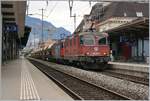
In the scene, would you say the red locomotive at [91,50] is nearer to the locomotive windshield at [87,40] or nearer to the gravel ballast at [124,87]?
the locomotive windshield at [87,40]

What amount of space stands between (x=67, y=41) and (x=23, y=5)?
8.36 m

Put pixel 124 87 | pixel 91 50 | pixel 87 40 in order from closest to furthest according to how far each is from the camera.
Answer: pixel 124 87 → pixel 91 50 → pixel 87 40

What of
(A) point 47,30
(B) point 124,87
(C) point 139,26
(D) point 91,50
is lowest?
(B) point 124,87

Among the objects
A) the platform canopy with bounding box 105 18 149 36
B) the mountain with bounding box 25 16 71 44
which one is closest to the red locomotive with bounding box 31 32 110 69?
the platform canopy with bounding box 105 18 149 36

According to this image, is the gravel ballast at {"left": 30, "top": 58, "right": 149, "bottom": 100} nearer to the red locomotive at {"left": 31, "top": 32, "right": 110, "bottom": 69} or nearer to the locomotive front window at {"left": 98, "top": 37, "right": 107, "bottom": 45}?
the red locomotive at {"left": 31, "top": 32, "right": 110, "bottom": 69}

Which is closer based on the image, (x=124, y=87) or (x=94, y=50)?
(x=124, y=87)

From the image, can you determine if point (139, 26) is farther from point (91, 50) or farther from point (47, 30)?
point (47, 30)

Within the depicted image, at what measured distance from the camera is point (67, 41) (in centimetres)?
3812

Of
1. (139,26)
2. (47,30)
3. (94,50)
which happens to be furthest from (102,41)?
(47,30)

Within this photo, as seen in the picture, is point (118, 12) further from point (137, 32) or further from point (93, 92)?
point (93, 92)

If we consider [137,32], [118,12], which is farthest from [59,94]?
[118,12]

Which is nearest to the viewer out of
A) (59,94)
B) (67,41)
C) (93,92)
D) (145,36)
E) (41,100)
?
(41,100)

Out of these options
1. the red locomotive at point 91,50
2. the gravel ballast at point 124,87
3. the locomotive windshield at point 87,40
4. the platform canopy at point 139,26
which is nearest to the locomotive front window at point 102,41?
the red locomotive at point 91,50

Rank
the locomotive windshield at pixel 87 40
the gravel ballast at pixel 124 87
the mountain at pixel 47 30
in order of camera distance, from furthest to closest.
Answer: the mountain at pixel 47 30, the locomotive windshield at pixel 87 40, the gravel ballast at pixel 124 87
